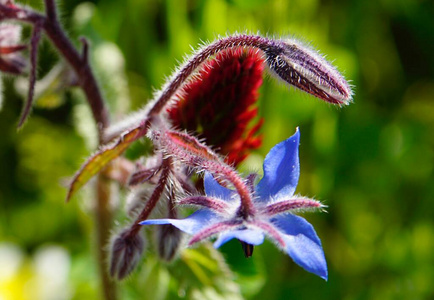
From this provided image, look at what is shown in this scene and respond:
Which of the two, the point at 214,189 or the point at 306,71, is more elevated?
the point at 306,71

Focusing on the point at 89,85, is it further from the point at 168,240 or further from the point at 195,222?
the point at 195,222

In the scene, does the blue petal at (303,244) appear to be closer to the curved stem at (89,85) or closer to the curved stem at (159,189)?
the curved stem at (159,189)

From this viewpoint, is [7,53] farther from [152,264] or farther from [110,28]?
[110,28]

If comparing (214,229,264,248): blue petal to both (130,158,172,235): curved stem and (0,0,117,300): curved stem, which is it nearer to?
(130,158,172,235): curved stem

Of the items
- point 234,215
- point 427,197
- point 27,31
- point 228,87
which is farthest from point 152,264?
point 27,31

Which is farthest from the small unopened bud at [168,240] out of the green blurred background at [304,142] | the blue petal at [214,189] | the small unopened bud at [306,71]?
the green blurred background at [304,142]

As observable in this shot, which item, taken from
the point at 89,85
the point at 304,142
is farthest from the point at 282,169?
the point at 304,142

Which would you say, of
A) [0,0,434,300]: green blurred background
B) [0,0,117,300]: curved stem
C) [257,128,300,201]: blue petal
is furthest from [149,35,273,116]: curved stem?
[0,0,434,300]: green blurred background
